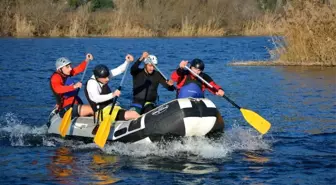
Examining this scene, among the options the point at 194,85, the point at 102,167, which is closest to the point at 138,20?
the point at 194,85

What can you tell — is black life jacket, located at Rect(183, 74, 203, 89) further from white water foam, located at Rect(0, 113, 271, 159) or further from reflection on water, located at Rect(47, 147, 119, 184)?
reflection on water, located at Rect(47, 147, 119, 184)

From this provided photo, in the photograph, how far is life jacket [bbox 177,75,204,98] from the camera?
36.3ft

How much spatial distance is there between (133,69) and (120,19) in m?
33.0

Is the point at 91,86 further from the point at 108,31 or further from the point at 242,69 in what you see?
the point at 108,31

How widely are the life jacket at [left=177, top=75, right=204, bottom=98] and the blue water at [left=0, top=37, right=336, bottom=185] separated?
0.82m

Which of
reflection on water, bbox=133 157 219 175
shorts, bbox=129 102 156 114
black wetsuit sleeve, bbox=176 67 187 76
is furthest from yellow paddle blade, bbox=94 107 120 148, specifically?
black wetsuit sleeve, bbox=176 67 187 76

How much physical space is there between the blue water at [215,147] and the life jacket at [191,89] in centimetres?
82

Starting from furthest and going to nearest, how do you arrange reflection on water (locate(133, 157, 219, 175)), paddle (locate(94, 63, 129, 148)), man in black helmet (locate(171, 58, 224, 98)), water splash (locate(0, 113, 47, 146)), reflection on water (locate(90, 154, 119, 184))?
water splash (locate(0, 113, 47, 146)) < man in black helmet (locate(171, 58, 224, 98)) < paddle (locate(94, 63, 129, 148)) < reflection on water (locate(133, 157, 219, 175)) < reflection on water (locate(90, 154, 119, 184))

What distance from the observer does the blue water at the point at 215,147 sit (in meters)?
9.30

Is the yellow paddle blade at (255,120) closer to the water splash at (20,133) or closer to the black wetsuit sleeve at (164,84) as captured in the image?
the black wetsuit sleeve at (164,84)

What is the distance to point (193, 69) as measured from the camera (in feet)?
36.3

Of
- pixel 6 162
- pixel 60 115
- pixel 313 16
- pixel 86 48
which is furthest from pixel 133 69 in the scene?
pixel 86 48

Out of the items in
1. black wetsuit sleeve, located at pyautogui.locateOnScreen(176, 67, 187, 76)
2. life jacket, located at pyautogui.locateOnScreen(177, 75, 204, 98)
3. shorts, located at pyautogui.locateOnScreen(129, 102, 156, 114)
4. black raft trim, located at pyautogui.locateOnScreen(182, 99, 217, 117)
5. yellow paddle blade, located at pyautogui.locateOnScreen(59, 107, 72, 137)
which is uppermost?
black wetsuit sleeve, located at pyautogui.locateOnScreen(176, 67, 187, 76)


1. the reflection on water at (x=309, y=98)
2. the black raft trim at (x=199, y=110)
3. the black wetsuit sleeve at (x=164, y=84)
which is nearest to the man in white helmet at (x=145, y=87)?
the black wetsuit sleeve at (x=164, y=84)
